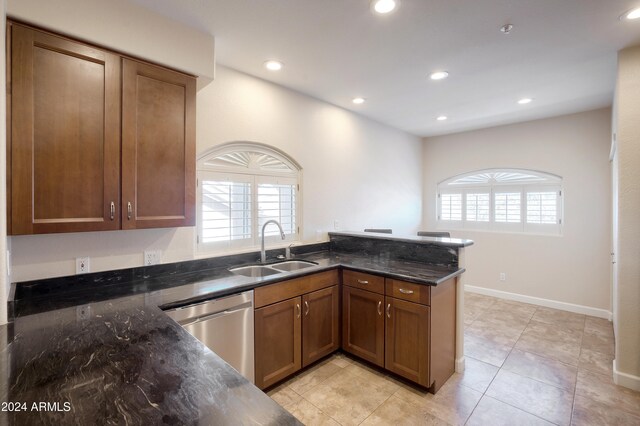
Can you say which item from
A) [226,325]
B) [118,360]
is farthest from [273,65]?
[118,360]

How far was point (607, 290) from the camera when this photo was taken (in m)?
3.82

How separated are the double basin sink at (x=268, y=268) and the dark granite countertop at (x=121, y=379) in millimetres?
1269

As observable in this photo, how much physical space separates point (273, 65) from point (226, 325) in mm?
2196

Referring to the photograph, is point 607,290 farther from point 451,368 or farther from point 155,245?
point 155,245

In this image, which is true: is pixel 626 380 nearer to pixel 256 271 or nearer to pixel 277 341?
pixel 277 341

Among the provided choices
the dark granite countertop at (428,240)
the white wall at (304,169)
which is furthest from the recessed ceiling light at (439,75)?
the dark granite countertop at (428,240)

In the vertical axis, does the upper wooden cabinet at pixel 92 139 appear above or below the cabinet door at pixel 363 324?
above

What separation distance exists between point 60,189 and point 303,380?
7.18 ft

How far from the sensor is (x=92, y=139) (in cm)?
172

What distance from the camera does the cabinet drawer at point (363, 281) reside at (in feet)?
8.39

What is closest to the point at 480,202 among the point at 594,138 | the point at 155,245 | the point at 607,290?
the point at 594,138

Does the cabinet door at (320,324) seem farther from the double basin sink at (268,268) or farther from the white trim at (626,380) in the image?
the white trim at (626,380)

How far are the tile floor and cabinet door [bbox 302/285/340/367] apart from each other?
15 cm

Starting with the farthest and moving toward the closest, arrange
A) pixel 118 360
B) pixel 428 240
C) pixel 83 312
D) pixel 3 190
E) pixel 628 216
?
1. pixel 428 240
2. pixel 628 216
3. pixel 83 312
4. pixel 3 190
5. pixel 118 360
